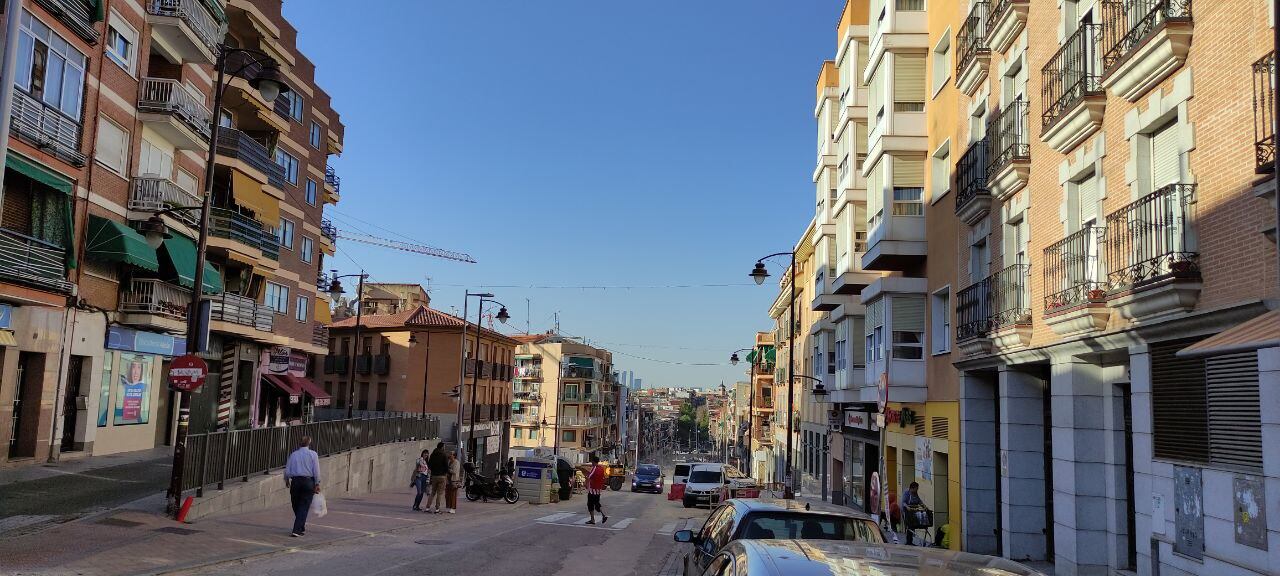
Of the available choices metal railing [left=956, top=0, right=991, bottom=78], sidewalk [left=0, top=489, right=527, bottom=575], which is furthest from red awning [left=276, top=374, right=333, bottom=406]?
metal railing [left=956, top=0, right=991, bottom=78]

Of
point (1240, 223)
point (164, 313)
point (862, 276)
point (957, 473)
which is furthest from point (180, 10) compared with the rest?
point (1240, 223)

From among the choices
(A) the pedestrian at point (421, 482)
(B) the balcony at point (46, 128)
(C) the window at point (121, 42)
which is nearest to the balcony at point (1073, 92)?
(A) the pedestrian at point (421, 482)

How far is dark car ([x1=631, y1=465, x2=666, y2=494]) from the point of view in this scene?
1983 inches

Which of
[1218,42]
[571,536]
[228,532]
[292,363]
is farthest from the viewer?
[292,363]

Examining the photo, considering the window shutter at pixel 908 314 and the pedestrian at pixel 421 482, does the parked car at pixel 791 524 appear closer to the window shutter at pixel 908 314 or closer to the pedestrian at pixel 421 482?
the window shutter at pixel 908 314

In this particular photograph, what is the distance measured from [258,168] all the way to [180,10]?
319 inches

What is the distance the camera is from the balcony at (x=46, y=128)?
19.2 metres

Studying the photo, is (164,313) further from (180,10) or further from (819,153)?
(819,153)

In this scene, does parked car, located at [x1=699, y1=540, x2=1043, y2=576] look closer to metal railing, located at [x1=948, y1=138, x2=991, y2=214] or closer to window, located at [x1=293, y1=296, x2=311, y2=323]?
metal railing, located at [x1=948, y1=138, x2=991, y2=214]

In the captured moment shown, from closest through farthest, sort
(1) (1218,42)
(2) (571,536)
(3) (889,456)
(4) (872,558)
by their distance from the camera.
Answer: (4) (872,558) < (1) (1218,42) < (2) (571,536) < (3) (889,456)

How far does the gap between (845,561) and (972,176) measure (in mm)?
15964

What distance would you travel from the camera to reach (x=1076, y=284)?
516 inches

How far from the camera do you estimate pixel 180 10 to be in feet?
85.1

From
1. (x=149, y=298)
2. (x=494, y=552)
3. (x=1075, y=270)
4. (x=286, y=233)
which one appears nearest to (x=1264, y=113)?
(x=1075, y=270)
